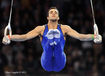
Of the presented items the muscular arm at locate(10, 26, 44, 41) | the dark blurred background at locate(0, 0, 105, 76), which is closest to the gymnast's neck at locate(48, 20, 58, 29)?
the muscular arm at locate(10, 26, 44, 41)

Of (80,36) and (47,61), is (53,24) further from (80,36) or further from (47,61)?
(47,61)

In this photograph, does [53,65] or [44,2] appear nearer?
[53,65]

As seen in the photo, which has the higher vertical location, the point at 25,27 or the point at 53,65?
the point at 25,27

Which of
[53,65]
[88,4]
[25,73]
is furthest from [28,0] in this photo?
[53,65]

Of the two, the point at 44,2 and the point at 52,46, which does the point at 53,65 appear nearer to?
the point at 52,46

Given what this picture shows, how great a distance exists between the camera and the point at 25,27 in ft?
25.0

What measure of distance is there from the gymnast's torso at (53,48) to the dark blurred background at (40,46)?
5.16ft

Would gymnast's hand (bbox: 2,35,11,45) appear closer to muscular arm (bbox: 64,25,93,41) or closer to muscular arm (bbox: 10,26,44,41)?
muscular arm (bbox: 10,26,44,41)

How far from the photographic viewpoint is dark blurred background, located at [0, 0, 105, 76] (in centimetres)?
697

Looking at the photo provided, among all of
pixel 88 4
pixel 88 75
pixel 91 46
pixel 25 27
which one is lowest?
pixel 88 75

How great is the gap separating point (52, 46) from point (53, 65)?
1.56ft

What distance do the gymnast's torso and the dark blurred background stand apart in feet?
5.16

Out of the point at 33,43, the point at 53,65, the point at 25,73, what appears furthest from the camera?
the point at 33,43

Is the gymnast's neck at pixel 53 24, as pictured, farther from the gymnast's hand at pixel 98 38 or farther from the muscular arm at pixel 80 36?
the gymnast's hand at pixel 98 38
